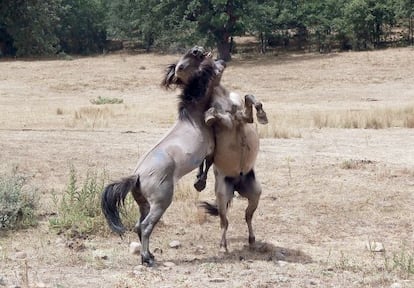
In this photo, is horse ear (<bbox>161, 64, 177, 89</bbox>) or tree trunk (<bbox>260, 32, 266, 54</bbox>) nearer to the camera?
horse ear (<bbox>161, 64, 177, 89</bbox>)

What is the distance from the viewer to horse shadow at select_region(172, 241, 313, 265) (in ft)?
24.5

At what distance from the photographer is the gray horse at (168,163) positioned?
7.06 m

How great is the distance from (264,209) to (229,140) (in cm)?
228

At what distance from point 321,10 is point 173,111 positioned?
26.2m

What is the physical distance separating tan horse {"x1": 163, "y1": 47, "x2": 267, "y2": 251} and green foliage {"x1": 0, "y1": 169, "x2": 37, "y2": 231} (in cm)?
205

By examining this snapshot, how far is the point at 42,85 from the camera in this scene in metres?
36.9

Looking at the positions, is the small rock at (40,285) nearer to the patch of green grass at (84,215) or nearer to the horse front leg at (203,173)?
the patch of green grass at (84,215)

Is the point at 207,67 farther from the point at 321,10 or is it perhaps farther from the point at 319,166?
the point at 321,10

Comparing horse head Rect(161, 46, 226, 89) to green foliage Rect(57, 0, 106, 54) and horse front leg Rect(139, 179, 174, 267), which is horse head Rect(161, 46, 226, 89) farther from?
green foliage Rect(57, 0, 106, 54)

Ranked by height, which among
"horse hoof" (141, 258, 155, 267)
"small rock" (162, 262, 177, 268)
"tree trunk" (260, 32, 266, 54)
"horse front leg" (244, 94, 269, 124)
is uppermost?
"horse front leg" (244, 94, 269, 124)

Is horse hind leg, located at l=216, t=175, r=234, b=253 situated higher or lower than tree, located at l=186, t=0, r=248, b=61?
higher

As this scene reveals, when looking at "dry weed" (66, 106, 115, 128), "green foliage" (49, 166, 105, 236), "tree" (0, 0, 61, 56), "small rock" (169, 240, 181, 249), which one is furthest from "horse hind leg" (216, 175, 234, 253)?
"dry weed" (66, 106, 115, 128)

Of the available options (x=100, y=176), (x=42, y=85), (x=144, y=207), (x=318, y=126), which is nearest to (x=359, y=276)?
(x=144, y=207)

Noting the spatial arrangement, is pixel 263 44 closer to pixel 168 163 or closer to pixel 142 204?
pixel 142 204
